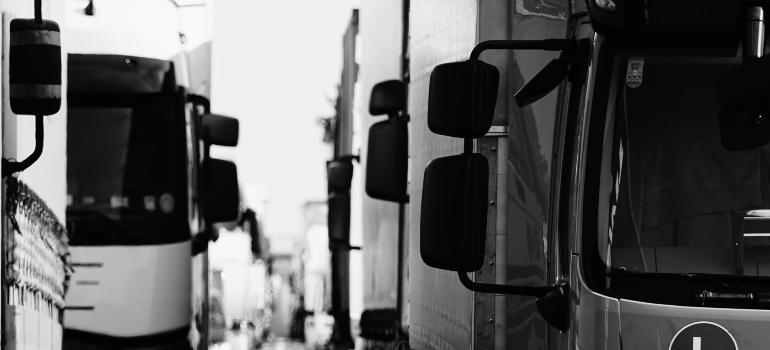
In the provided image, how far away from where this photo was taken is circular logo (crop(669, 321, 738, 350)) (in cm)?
349

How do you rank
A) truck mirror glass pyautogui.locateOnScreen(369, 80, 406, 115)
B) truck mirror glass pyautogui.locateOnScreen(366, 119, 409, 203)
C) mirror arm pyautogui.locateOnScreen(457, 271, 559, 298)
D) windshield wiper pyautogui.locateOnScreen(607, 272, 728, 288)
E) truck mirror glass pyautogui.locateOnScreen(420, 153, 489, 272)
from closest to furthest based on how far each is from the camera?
1. windshield wiper pyautogui.locateOnScreen(607, 272, 728, 288)
2. truck mirror glass pyautogui.locateOnScreen(420, 153, 489, 272)
3. mirror arm pyautogui.locateOnScreen(457, 271, 559, 298)
4. truck mirror glass pyautogui.locateOnScreen(366, 119, 409, 203)
5. truck mirror glass pyautogui.locateOnScreen(369, 80, 406, 115)

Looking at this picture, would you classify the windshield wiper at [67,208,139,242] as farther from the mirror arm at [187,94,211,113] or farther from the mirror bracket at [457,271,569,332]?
the mirror bracket at [457,271,569,332]

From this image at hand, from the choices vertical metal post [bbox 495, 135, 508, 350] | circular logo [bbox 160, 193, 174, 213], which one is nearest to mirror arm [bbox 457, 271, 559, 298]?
vertical metal post [bbox 495, 135, 508, 350]

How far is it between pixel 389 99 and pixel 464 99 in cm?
289

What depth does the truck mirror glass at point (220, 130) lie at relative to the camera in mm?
9148

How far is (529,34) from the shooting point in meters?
4.63

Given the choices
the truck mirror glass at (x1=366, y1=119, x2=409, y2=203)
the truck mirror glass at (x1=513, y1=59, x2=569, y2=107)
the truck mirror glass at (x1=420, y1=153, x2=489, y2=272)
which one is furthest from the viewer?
the truck mirror glass at (x1=366, y1=119, x2=409, y2=203)

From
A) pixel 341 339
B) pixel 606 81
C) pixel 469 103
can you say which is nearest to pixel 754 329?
pixel 606 81

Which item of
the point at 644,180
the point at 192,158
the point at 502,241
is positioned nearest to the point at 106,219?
the point at 192,158

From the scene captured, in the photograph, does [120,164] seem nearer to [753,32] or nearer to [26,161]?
[26,161]

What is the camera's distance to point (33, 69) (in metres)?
4.11

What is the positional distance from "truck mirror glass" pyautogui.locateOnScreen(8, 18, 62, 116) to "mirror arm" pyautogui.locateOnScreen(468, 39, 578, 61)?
1.43 metres

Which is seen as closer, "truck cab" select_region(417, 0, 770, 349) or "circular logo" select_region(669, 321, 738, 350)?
"circular logo" select_region(669, 321, 738, 350)

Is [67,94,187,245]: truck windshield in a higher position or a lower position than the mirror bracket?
higher
